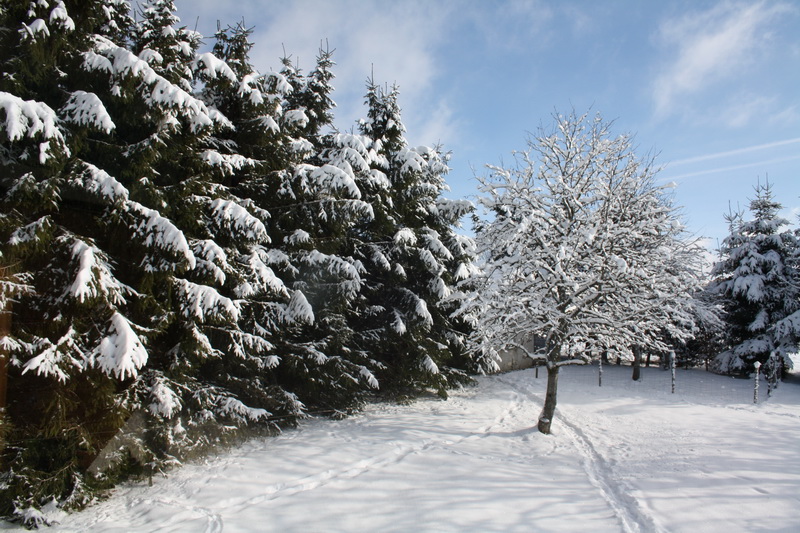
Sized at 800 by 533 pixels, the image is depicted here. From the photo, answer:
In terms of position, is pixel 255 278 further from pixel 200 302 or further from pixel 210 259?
pixel 200 302

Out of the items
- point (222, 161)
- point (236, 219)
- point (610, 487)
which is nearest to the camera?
point (610, 487)

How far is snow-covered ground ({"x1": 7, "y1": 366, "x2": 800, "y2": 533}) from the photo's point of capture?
18.2 feet

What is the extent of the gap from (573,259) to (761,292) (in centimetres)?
1388

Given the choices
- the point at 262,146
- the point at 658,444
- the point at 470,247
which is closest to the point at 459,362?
the point at 470,247

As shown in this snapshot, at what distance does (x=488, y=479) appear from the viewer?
7004 millimetres

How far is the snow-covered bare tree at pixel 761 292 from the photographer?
56.4 feet

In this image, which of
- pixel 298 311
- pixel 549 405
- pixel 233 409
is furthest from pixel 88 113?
pixel 549 405

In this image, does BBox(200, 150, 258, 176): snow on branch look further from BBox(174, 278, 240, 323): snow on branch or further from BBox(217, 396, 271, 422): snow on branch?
BBox(217, 396, 271, 422): snow on branch

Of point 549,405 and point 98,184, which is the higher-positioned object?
point 98,184

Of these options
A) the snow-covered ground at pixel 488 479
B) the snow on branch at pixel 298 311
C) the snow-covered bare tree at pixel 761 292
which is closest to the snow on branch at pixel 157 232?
the snow on branch at pixel 298 311

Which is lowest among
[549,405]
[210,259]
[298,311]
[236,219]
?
[549,405]

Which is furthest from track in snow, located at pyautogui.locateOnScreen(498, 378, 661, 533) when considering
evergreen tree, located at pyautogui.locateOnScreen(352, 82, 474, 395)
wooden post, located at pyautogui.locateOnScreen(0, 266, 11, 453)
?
wooden post, located at pyautogui.locateOnScreen(0, 266, 11, 453)

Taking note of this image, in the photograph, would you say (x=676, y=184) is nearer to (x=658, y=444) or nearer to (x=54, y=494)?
(x=658, y=444)

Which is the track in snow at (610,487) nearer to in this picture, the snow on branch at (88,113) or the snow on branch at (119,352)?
the snow on branch at (119,352)
